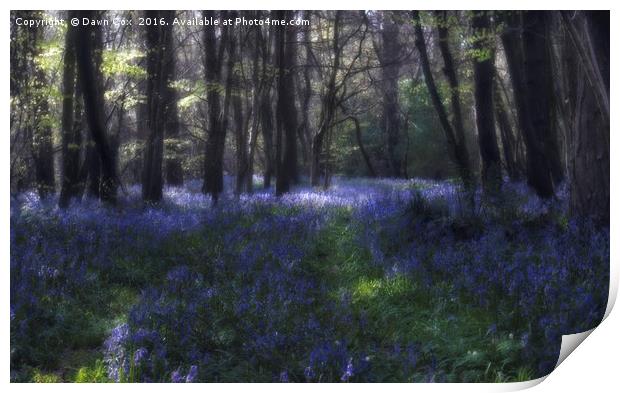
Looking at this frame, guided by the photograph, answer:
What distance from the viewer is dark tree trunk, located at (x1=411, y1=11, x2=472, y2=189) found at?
4.99 m

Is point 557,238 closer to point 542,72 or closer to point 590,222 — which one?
point 590,222

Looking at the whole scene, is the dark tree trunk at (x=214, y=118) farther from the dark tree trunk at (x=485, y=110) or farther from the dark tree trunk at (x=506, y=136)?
the dark tree trunk at (x=506, y=136)

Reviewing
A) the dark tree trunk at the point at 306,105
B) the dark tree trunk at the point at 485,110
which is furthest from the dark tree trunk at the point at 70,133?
the dark tree trunk at the point at 485,110

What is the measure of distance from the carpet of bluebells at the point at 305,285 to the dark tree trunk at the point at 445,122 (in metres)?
0.31

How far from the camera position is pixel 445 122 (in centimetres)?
516

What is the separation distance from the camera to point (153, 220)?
544cm

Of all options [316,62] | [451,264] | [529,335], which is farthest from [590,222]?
[316,62]

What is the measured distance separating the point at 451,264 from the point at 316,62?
7.70 feet

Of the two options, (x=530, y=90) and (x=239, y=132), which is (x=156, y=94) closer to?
(x=239, y=132)

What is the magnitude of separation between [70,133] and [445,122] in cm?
349

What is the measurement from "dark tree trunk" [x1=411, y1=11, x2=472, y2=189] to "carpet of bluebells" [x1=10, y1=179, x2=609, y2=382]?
1.02 ft

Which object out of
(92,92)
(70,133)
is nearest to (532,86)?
(92,92)

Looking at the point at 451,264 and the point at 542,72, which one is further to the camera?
the point at 542,72

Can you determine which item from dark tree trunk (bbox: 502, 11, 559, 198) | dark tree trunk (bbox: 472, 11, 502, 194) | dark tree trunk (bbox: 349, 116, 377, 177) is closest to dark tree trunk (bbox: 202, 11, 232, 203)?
dark tree trunk (bbox: 349, 116, 377, 177)
